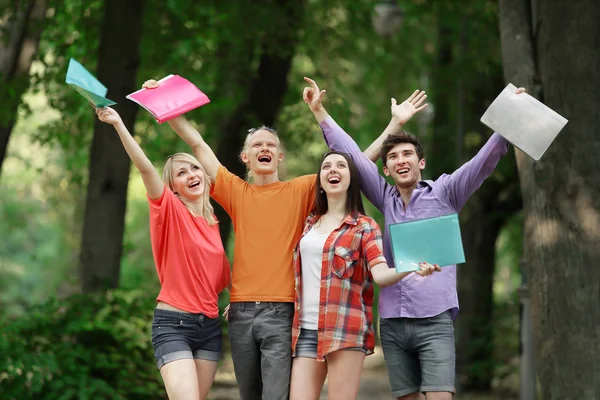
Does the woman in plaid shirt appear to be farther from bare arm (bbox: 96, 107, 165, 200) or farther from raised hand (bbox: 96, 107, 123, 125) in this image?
raised hand (bbox: 96, 107, 123, 125)

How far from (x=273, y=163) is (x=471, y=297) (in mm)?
9018

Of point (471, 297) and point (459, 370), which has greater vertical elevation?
point (471, 297)

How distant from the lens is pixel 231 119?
12.1 metres

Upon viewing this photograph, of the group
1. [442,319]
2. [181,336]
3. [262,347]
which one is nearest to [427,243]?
[442,319]

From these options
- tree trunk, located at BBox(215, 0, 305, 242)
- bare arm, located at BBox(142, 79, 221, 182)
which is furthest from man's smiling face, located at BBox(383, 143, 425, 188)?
tree trunk, located at BBox(215, 0, 305, 242)

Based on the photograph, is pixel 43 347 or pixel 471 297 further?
pixel 471 297

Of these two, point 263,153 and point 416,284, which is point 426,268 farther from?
point 263,153

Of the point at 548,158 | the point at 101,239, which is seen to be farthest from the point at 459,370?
the point at 548,158

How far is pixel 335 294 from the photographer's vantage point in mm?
4801

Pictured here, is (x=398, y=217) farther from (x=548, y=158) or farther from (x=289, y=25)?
(x=289, y=25)

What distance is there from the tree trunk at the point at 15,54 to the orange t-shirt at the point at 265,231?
195 inches

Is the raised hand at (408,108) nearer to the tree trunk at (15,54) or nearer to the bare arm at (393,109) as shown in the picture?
the bare arm at (393,109)

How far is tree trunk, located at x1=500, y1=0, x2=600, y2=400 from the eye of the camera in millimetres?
6594

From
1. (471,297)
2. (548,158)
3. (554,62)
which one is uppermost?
(554,62)
